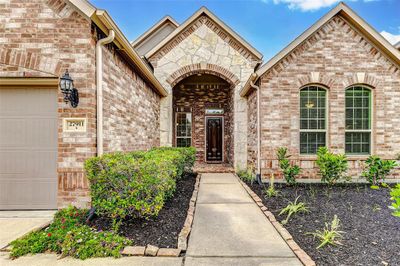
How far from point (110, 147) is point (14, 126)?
6.14 ft

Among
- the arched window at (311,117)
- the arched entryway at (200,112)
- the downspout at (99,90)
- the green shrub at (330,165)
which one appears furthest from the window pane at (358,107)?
the downspout at (99,90)

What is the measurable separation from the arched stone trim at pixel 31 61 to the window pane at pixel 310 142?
7098mm

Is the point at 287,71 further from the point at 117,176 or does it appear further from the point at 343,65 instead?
the point at 117,176

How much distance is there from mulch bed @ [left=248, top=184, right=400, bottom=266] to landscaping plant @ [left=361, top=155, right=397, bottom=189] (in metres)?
0.39

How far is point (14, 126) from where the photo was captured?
14.7 ft

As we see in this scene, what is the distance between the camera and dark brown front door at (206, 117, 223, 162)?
1224 cm

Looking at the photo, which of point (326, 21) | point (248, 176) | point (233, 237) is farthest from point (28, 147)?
point (326, 21)

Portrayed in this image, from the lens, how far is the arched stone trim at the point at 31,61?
4133 millimetres

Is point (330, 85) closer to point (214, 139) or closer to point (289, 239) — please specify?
point (289, 239)

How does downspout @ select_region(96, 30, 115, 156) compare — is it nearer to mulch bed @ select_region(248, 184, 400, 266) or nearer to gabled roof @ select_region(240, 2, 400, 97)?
mulch bed @ select_region(248, 184, 400, 266)

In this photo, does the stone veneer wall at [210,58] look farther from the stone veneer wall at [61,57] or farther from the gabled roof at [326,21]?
the stone veneer wall at [61,57]

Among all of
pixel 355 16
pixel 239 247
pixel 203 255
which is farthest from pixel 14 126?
pixel 355 16

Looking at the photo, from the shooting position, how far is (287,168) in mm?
6941

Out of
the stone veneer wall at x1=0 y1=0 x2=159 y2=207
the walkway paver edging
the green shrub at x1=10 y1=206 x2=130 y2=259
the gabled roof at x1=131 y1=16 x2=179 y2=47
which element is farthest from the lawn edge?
the gabled roof at x1=131 y1=16 x2=179 y2=47
